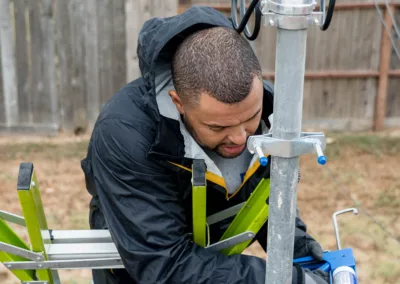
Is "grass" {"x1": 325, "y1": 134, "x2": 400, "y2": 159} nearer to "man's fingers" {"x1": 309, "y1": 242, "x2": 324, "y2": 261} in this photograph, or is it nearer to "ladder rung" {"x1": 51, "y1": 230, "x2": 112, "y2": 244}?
"man's fingers" {"x1": 309, "y1": 242, "x2": 324, "y2": 261}

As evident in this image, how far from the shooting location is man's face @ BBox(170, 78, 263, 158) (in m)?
1.86

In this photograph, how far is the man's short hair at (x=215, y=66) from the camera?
1.85 metres

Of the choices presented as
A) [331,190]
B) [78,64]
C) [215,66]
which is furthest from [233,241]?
[78,64]

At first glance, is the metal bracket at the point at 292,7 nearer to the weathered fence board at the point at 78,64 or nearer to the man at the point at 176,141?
the man at the point at 176,141

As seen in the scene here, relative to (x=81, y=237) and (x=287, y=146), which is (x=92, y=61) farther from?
(x=287, y=146)

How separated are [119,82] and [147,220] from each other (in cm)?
546

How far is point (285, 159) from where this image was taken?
140 cm

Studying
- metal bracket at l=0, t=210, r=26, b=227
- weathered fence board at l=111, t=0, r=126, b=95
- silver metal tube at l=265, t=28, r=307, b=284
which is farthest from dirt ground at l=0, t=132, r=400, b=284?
silver metal tube at l=265, t=28, r=307, b=284

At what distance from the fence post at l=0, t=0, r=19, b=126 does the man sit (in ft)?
17.7

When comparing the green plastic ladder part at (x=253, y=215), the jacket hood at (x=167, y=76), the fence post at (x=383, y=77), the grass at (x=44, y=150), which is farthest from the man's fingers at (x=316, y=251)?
the fence post at (x=383, y=77)

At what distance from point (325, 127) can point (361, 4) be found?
5.16 feet

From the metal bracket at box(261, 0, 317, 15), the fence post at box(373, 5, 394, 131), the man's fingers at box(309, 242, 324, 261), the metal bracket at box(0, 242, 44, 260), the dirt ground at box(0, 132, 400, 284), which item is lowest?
the dirt ground at box(0, 132, 400, 284)

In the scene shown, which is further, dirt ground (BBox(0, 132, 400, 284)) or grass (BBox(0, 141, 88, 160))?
grass (BBox(0, 141, 88, 160))

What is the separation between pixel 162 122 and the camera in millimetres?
2057
